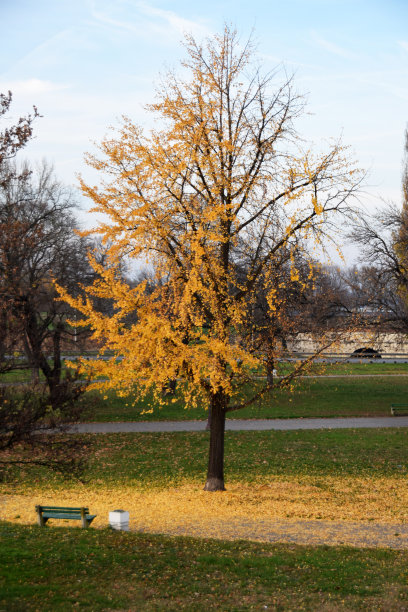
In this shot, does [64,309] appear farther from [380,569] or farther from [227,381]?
[380,569]

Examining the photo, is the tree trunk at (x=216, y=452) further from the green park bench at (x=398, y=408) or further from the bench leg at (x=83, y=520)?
the green park bench at (x=398, y=408)

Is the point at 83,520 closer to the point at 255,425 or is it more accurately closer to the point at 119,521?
the point at 119,521

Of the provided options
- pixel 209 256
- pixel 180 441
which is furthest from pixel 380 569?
pixel 180 441

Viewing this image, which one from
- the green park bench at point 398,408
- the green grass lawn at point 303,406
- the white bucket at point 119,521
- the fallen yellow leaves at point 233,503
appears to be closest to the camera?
the white bucket at point 119,521

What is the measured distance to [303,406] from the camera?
3055 cm

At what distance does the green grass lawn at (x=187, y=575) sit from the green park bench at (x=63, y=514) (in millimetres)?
387

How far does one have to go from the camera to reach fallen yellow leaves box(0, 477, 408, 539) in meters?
12.6

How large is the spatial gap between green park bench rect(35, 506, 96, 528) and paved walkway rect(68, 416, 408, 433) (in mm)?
11262

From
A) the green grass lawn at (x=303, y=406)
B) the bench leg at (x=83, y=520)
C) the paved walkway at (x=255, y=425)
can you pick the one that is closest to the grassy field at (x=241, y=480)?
the bench leg at (x=83, y=520)

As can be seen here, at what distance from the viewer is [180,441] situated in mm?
22047

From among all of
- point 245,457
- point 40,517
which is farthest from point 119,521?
point 245,457

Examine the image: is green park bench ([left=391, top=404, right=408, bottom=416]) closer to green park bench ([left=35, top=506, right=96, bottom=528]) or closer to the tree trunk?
the tree trunk

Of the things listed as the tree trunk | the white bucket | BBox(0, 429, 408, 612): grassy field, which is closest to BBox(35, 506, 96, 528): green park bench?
BBox(0, 429, 408, 612): grassy field

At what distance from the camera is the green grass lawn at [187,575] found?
8211 mm
